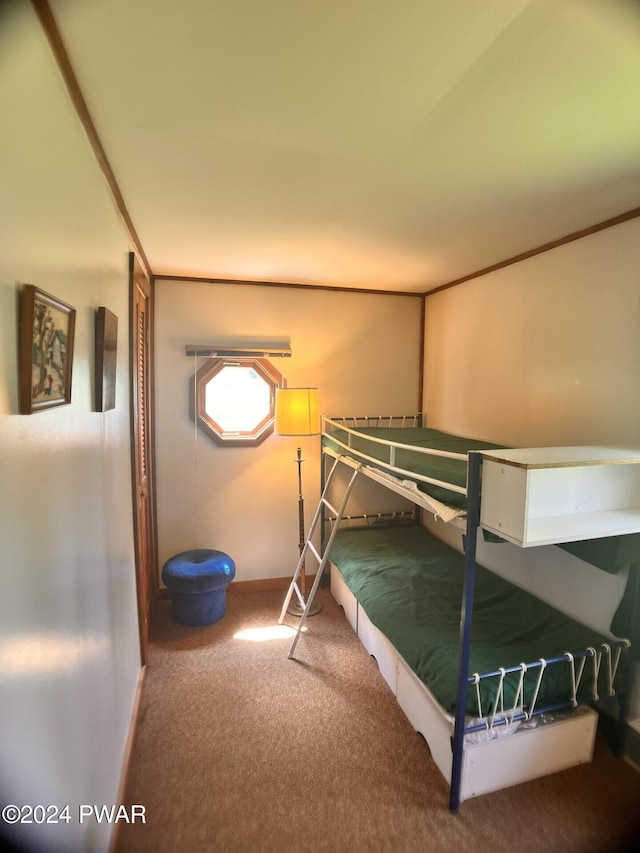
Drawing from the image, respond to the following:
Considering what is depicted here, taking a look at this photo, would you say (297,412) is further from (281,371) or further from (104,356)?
(104,356)

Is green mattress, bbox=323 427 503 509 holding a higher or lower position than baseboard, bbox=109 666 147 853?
higher

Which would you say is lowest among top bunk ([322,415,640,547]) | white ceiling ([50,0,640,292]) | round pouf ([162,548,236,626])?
round pouf ([162,548,236,626])

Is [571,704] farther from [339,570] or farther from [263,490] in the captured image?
[263,490]

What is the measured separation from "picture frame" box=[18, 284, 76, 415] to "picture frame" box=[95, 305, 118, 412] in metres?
0.34

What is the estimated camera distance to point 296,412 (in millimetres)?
2863

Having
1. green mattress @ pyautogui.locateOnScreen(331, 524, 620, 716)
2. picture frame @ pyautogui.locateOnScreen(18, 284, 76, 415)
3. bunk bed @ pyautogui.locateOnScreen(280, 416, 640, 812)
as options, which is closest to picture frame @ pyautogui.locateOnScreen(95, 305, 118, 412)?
picture frame @ pyautogui.locateOnScreen(18, 284, 76, 415)

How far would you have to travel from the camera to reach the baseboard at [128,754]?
1.42 m

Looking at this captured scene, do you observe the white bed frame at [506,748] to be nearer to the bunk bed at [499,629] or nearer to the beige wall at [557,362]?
the bunk bed at [499,629]

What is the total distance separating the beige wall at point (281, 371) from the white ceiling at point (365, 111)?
1.02 metres

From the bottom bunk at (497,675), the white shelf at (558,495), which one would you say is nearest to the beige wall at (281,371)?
the bottom bunk at (497,675)

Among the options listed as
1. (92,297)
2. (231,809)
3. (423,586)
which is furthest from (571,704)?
(92,297)

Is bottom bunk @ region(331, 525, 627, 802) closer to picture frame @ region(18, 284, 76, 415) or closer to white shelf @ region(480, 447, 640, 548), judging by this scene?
white shelf @ region(480, 447, 640, 548)

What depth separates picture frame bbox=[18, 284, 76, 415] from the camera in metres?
0.76

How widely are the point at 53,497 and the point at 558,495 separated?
1481 millimetres
